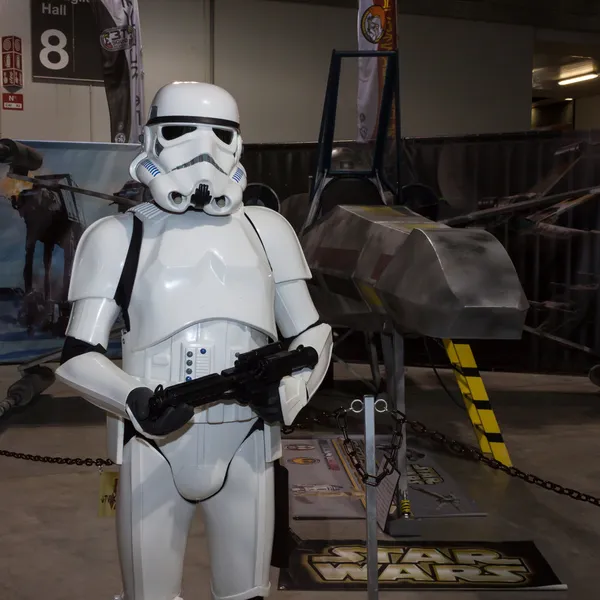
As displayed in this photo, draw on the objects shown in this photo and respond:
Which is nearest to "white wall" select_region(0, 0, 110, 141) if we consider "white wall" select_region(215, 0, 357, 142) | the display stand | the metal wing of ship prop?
"white wall" select_region(215, 0, 357, 142)

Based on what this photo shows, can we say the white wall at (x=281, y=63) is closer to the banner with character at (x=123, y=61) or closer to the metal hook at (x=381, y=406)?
the banner with character at (x=123, y=61)

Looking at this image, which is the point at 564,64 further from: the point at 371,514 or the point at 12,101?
the point at 371,514

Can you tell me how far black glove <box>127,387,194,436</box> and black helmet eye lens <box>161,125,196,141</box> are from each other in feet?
2.28

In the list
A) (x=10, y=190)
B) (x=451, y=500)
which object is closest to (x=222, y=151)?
(x=451, y=500)

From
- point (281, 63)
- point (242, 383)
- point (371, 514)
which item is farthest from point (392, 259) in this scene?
point (281, 63)

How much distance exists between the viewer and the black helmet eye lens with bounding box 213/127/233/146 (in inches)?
78.8

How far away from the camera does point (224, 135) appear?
6.64 ft

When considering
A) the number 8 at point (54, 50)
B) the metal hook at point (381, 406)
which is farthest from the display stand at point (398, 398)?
the number 8 at point (54, 50)

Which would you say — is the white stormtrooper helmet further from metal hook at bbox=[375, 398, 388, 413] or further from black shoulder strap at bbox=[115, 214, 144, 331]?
metal hook at bbox=[375, 398, 388, 413]

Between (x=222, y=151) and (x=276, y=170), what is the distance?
17.8 ft

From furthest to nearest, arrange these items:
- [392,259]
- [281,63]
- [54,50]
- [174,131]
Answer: [281,63] < [54,50] < [392,259] < [174,131]

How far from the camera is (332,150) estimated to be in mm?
4484

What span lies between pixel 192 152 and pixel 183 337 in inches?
19.1

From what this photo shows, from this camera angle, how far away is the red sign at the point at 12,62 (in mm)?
9359
